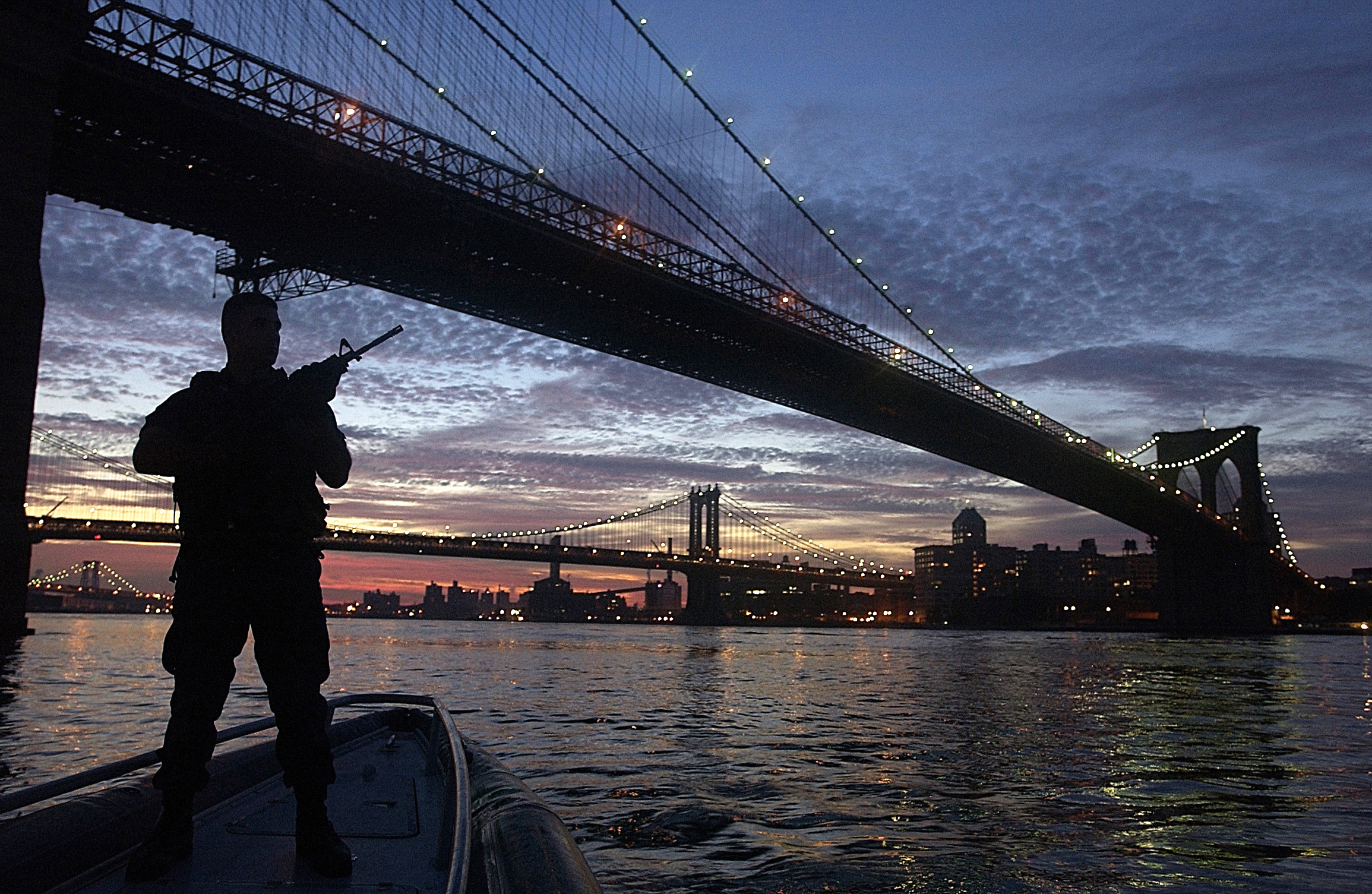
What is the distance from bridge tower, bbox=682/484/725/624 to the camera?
84.2 metres

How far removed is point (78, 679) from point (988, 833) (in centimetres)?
1767

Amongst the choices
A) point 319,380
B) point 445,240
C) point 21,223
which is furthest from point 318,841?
point 445,240

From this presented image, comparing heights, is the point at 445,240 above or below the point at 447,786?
above

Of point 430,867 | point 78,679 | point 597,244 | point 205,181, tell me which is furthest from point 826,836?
point 597,244

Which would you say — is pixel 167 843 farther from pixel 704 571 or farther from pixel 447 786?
pixel 704 571

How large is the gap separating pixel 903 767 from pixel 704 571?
2873 inches

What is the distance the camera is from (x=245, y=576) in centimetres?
241

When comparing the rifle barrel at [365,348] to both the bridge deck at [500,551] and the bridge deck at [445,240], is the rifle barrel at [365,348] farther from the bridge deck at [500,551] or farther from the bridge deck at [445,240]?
the bridge deck at [500,551]

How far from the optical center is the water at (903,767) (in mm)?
4648

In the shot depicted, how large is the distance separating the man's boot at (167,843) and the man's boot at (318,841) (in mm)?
257

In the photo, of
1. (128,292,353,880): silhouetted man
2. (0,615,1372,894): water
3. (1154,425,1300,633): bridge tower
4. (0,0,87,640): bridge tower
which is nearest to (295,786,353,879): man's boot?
(128,292,353,880): silhouetted man

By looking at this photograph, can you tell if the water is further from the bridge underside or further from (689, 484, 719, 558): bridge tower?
(689, 484, 719, 558): bridge tower

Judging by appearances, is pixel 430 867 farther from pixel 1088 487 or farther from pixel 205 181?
pixel 1088 487

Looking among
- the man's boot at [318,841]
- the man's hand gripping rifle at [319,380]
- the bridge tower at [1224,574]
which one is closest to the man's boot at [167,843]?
the man's boot at [318,841]
